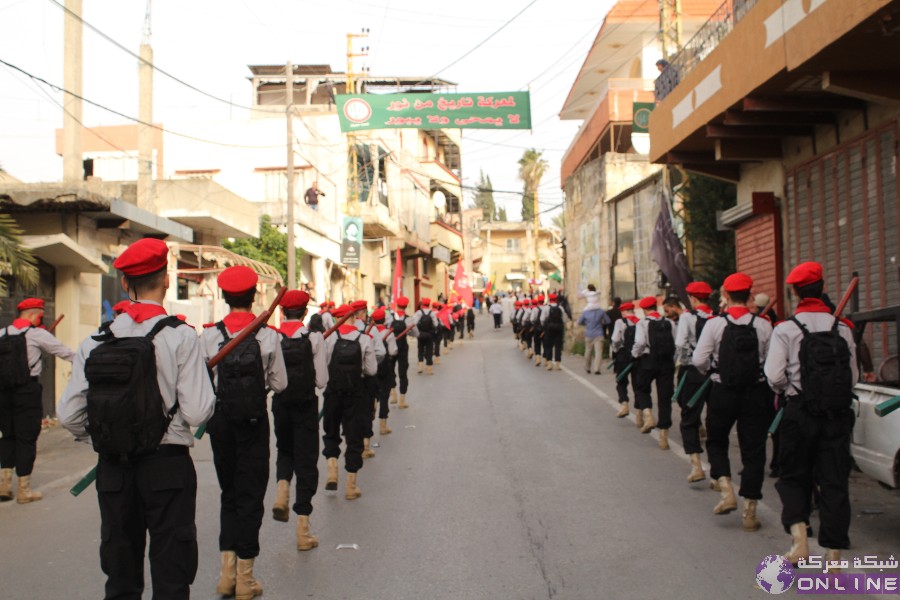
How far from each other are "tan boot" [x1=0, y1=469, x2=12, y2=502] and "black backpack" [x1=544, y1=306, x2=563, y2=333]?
47.1 feet

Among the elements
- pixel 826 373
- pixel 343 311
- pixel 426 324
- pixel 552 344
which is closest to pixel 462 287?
pixel 552 344

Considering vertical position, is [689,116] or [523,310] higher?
[689,116]

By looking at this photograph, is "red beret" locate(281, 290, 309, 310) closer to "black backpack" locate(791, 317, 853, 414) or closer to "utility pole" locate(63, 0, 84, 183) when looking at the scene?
"black backpack" locate(791, 317, 853, 414)

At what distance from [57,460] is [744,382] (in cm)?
816

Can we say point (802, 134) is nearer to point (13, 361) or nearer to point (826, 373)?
point (826, 373)

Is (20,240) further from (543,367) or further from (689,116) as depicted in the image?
(543,367)

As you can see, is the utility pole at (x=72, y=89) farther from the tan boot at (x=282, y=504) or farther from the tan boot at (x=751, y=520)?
the tan boot at (x=751, y=520)

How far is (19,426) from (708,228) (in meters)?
14.2

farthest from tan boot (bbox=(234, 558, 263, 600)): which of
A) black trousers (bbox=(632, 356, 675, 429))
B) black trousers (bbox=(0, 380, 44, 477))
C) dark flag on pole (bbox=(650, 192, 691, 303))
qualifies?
dark flag on pole (bbox=(650, 192, 691, 303))

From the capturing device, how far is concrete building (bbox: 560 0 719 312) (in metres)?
24.4

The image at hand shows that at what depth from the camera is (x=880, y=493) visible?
25.0 feet

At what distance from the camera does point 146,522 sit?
380 centimetres

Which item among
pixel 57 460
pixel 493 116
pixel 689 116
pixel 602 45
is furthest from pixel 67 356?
pixel 602 45

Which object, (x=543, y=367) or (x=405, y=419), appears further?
(x=543, y=367)
